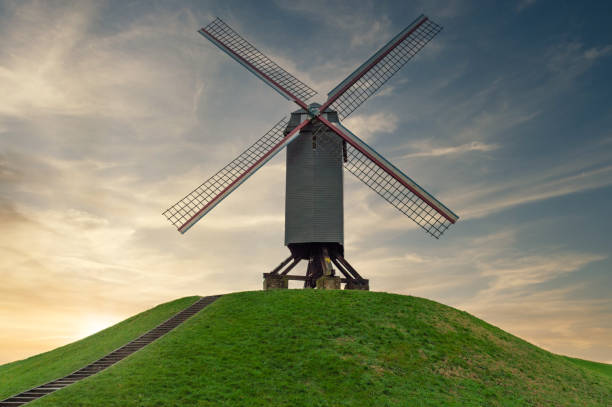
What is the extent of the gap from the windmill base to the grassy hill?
323 cm

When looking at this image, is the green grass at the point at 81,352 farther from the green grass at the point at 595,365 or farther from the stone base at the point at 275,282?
the green grass at the point at 595,365

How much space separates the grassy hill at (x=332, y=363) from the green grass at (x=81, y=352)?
0.58 metres

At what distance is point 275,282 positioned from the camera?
1497 inches

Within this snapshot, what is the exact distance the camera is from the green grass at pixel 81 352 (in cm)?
2977

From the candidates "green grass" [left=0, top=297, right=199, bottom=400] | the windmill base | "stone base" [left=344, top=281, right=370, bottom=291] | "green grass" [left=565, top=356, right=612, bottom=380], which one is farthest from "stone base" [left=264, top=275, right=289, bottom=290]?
"green grass" [left=565, top=356, right=612, bottom=380]

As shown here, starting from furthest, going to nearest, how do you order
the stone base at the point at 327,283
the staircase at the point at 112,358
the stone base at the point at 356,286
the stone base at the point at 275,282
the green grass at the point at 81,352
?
the stone base at the point at 356,286
the stone base at the point at 275,282
the stone base at the point at 327,283
the green grass at the point at 81,352
the staircase at the point at 112,358

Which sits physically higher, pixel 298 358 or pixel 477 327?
pixel 477 327

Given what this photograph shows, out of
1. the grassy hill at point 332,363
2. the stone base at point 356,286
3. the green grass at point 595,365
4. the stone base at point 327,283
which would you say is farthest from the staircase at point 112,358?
the green grass at point 595,365

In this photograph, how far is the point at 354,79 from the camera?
40.5 metres

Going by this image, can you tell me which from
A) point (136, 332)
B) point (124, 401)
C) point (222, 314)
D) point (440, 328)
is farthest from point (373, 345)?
point (136, 332)

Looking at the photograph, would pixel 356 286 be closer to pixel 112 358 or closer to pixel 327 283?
pixel 327 283

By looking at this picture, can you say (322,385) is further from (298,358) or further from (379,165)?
(379,165)

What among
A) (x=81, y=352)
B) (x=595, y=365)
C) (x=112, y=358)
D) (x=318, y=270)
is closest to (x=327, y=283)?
(x=318, y=270)

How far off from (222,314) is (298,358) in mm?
8166
